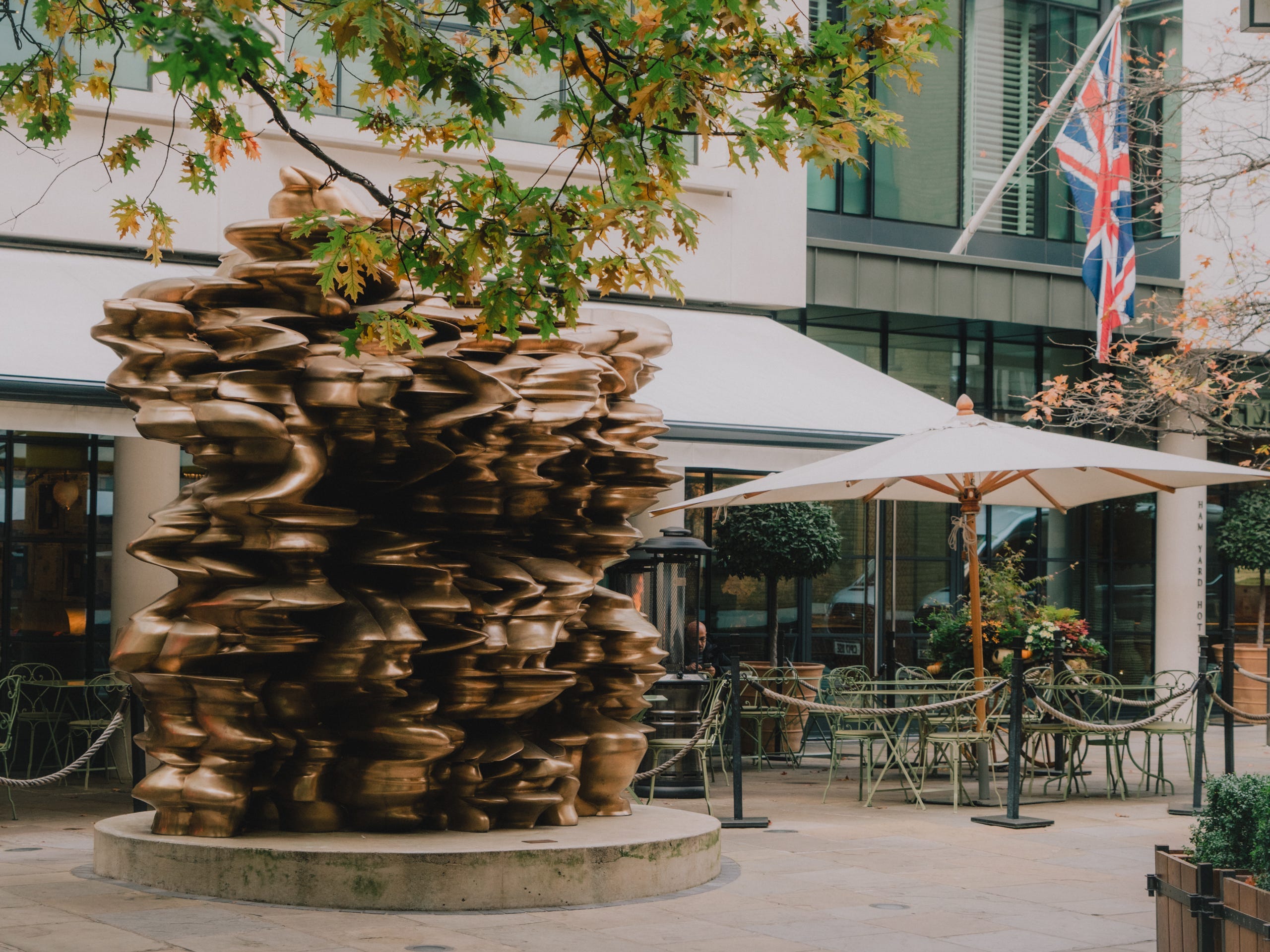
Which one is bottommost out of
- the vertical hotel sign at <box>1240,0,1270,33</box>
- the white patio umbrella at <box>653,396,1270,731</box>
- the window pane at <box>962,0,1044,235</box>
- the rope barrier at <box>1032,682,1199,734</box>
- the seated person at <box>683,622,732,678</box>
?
the rope barrier at <box>1032,682,1199,734</box>

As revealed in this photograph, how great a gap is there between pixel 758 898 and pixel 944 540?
11.6m

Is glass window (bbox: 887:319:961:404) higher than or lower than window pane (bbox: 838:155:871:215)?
lower

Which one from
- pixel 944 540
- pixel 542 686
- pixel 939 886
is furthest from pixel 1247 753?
pixel 542 686

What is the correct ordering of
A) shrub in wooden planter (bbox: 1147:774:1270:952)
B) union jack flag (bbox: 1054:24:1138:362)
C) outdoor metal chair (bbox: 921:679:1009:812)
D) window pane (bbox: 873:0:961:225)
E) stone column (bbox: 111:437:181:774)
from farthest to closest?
window pane (bbox: 873:0:961:225)
union jack flag (bbox: 1054:24:1138:362)
stone column (bbox: 111:437:181:774)
outdoor metal chair (bbox: 921:679:1009:812)
shrub in wooden planter (bbox: 1147:774:1270:952)

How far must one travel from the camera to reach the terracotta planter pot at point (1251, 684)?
20.7 meters

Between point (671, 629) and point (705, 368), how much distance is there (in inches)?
108

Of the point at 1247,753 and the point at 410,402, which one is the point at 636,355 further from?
the point at 1247,753

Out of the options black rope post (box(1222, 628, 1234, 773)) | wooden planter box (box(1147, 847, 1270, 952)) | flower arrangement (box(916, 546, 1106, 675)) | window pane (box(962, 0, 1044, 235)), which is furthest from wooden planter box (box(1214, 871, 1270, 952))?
window pane (box(962, 0, 1044, 235))

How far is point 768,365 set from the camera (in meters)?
14.3

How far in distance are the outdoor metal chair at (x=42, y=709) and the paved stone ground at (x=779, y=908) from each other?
2473mm

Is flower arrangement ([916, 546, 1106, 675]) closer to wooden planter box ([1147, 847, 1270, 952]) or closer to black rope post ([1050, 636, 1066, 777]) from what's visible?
black rope post ([1050, 636, 1066, 777])

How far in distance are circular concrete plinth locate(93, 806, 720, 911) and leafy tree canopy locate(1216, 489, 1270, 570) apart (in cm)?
1465

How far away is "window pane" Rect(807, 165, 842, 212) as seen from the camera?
17891 mm

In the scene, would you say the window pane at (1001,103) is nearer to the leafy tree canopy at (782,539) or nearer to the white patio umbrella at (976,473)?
the leafy tree canopy at (782,539)
